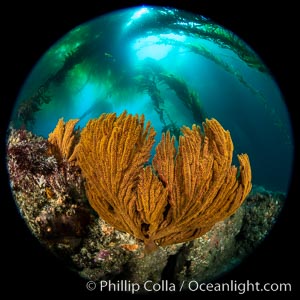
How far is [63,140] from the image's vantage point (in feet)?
18.1

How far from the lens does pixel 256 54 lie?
6461 millimetres

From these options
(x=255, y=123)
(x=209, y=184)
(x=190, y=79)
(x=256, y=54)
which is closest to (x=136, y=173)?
(x=209, y=184)

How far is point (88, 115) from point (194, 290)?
11.3 feet

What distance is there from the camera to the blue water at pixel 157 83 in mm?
5172

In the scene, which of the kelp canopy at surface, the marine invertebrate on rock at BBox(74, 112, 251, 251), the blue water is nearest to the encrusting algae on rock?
the marine invertebrate on rock at BBox(74, 112, 251, 251)

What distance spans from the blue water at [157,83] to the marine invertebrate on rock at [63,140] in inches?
3.8

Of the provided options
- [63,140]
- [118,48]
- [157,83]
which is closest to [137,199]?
[63,140]

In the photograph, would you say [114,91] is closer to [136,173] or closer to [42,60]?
[136,173]

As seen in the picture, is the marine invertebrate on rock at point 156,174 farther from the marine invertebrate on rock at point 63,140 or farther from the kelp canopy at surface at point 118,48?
the kelp canopy at surface at point 118,48

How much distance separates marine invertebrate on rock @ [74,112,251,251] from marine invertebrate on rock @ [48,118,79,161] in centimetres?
A: 22

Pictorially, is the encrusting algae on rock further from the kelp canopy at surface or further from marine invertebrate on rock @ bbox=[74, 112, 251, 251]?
the kelp canopy at surface

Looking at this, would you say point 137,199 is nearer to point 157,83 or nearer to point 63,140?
point 63,140

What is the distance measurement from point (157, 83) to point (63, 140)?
1536 millimetres

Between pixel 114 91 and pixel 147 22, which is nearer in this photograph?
pixel 114 91
